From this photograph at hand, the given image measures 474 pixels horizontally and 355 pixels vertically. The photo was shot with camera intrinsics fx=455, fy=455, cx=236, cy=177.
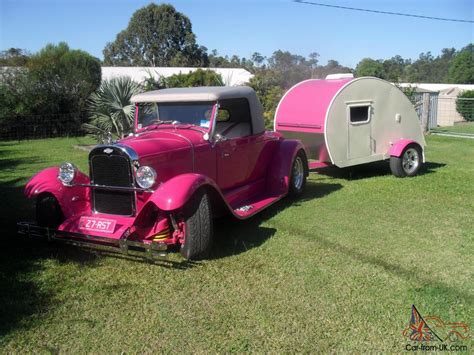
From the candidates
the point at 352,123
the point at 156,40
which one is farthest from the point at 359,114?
the point at 156,40

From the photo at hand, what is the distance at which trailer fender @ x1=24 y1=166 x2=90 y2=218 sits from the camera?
5387 millimetres

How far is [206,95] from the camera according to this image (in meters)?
5.86

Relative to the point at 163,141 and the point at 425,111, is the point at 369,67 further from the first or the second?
the point at 163,141

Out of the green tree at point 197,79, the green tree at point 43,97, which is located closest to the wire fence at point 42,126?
the green tree at point 43,97

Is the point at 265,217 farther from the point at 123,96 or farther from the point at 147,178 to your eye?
the point at 123,96

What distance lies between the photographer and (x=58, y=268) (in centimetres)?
478

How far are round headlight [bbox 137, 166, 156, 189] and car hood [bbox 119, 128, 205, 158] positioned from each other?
0.20 m

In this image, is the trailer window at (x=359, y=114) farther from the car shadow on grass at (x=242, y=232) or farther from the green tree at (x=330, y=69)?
the green tree at (x=330, y=69)

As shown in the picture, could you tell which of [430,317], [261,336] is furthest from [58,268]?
[430,317]

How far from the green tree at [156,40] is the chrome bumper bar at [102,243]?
5933cm

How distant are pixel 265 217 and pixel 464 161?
7.32 metres

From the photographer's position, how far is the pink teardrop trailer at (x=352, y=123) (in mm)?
8920

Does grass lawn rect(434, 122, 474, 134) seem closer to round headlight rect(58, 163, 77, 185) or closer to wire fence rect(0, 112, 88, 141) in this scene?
wire fence rect(0, 112, 88, 141)

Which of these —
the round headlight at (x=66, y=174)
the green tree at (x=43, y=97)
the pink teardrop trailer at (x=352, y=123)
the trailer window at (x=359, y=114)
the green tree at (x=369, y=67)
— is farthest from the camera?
the green tree at (x=369, y=67)
